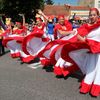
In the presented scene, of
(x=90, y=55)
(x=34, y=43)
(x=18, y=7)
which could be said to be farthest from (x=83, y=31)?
(x=18, y=7)

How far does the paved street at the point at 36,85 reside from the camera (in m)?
7.43

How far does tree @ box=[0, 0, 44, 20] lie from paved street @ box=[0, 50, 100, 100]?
30.9 metres

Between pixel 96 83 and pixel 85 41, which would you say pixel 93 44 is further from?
pixel 96 83

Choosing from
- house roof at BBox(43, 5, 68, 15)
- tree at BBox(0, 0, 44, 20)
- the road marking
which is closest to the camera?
the road marking

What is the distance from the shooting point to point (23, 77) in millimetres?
9398

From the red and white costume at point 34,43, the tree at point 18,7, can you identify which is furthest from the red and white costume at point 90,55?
the tree at point 18,7

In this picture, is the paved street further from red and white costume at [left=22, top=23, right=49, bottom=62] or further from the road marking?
red and white costume at [left=22, top=23, right=49, bottom=62]

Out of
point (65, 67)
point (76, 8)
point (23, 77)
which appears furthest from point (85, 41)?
point (76, 8)

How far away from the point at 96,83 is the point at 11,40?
20.3 feet

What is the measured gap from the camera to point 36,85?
843 cm

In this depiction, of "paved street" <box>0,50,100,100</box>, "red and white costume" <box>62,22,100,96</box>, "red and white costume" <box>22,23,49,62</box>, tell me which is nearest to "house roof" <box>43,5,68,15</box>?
"red and white costume" <box>22,23,49,62</box>

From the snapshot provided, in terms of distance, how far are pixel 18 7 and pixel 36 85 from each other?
3400cm

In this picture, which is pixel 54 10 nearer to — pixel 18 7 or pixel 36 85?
pixel 18 7

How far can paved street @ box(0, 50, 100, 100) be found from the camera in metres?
7.43
